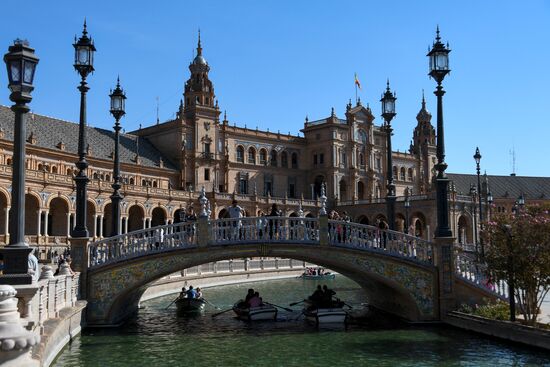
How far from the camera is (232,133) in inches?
3150

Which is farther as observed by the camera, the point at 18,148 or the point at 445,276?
the point at 445,276

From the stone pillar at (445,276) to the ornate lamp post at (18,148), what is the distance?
12920mm

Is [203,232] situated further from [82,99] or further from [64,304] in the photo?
[82,99]

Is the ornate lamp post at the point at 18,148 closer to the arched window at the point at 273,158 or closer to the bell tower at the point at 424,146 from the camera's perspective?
the arched window at the point at 273,158

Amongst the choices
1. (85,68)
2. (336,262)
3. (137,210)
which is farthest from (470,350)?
(137,210)

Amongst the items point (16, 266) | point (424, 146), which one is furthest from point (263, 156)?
point (16, 266)

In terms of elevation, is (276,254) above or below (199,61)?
below

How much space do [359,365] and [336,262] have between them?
18.6ft

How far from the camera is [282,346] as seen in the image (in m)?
17.5

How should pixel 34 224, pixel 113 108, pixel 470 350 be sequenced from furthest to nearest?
pixel 34 224
pixel 113 108
pixel 470 350

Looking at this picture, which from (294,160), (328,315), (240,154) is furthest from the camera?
(294,160)

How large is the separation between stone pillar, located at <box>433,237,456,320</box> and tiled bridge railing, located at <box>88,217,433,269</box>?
1.50 ft

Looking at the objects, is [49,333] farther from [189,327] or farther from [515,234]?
[515,234]

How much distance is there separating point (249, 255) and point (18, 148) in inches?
398
